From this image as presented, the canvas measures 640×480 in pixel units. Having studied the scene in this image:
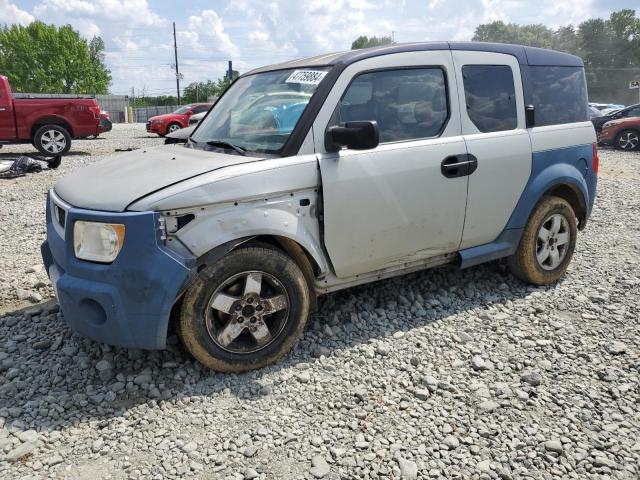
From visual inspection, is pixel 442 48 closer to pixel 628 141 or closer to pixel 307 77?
pixel 307 77

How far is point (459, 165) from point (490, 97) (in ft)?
2.34

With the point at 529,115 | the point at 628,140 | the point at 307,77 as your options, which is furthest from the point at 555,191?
the point at 628,140

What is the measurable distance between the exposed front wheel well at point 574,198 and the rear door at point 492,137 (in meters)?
0.62

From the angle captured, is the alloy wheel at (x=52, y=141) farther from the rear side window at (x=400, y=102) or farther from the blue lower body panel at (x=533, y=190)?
the blue lower body panel at (x=533, y=190)

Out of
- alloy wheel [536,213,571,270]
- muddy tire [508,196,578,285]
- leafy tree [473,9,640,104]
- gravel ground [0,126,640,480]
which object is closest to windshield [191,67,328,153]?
gravel ground [0,126,640,480]

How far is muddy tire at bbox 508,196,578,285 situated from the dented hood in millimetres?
2483

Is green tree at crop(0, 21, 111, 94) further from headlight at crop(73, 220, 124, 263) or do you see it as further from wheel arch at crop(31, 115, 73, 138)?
headlight at crop(73, 220, 124, 263)

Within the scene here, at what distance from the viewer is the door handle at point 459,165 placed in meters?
3.78

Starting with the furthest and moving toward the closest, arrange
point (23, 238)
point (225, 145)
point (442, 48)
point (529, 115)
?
1. point (23, 238)
2. point (529, 115)
3. point (442, 48)
4. point (225, 145)

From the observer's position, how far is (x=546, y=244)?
182 inches

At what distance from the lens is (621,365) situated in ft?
11.2

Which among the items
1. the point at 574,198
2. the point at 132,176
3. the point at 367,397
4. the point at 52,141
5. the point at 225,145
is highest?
the point at 225,145

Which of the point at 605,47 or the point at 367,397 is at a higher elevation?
the point at 605,47

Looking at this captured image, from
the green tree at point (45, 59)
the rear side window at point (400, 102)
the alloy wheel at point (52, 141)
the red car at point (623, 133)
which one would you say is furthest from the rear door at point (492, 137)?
the green tree at point (45, 59)
